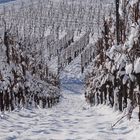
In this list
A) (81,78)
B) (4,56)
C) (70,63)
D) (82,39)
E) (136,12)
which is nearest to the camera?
(136,12)

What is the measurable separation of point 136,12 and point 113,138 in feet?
13.3

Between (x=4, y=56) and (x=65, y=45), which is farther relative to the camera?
(x=65, y=45)

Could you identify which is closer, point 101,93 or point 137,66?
point 137,66

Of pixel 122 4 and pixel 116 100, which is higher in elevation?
pixel 122 4

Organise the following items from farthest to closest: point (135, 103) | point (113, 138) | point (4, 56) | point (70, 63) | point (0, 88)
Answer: point (70, 63) → point (4, 56) → point (0, 88) → point (135, 103) → point (113, 138)

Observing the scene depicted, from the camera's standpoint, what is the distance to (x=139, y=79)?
13.0 m

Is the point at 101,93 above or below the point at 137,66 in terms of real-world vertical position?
below

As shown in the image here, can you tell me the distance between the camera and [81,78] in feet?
452

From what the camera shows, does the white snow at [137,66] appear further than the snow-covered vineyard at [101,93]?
No

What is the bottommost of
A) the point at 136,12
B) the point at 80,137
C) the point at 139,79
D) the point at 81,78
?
the point at 81,78

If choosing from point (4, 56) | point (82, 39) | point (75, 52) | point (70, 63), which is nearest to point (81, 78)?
point (70, 63)

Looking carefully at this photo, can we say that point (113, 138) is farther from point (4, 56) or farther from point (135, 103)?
point (4, 56)

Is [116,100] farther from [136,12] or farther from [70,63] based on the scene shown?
[70,63]

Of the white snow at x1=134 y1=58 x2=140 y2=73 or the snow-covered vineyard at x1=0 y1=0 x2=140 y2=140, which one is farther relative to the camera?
the snow-covered vineyard at x1=0 y1=0 x2=140 y2=140
